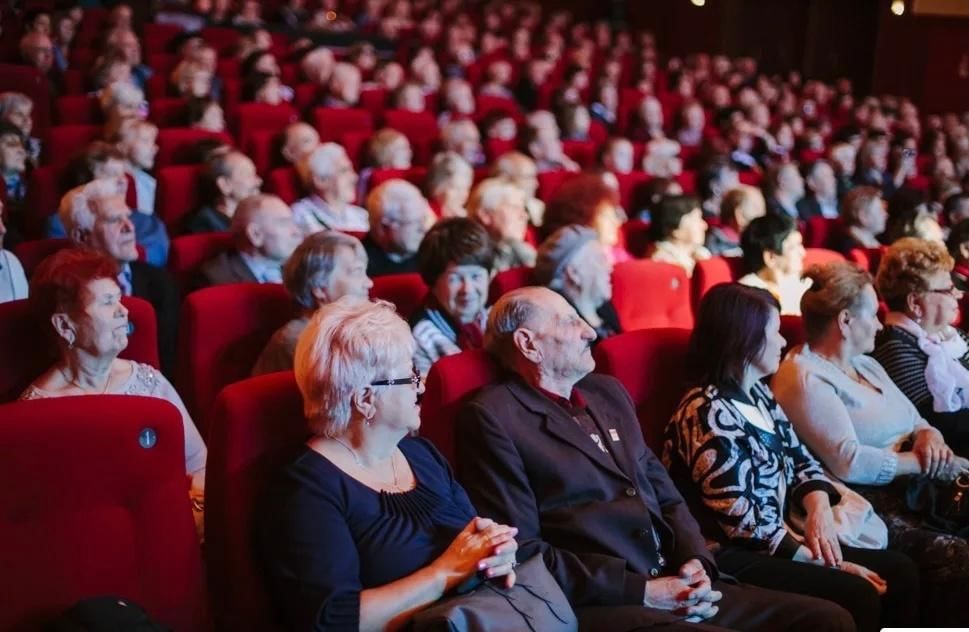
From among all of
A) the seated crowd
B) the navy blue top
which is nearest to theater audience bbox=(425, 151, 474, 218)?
the seated crowd

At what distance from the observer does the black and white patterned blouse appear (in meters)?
2.09

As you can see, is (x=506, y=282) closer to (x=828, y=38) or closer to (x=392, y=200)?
(x=392, y=200)

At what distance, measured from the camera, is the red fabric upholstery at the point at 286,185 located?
4.14 m

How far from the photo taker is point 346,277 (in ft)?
8.11

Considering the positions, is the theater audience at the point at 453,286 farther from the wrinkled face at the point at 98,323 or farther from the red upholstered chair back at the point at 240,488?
the red upholstered chair back at the point at 240,488

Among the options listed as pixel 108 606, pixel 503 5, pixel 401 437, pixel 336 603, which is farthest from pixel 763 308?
pixel 503 5

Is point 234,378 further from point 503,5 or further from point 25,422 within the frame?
point 503,5

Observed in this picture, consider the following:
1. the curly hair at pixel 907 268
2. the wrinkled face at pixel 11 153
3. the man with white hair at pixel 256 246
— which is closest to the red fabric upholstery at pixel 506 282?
the man with white hair at pixel 256 246

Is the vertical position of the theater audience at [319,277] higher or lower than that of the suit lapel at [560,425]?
higher

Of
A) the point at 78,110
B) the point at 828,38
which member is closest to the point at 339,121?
the point at 78,110

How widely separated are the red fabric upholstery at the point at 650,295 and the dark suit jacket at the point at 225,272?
1.00 metres

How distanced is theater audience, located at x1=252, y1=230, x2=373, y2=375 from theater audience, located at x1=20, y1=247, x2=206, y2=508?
40cm

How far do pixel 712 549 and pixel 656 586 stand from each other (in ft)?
0.88

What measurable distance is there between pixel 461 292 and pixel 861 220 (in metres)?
2.25
